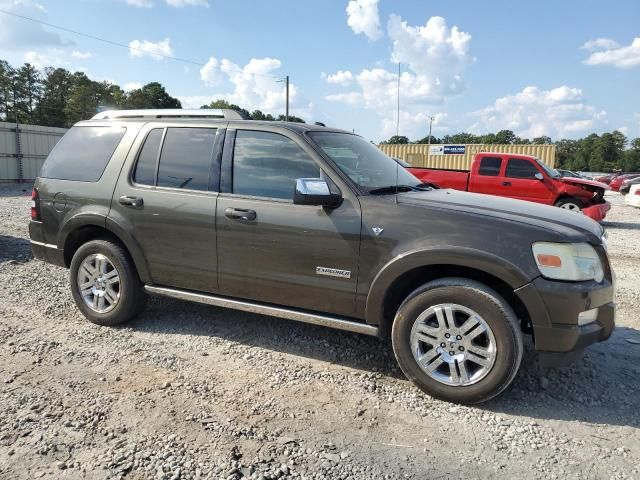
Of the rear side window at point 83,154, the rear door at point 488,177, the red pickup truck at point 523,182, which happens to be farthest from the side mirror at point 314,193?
the rear door at point 488,177

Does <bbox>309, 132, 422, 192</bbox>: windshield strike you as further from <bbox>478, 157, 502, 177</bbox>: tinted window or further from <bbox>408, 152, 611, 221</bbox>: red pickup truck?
<bbox>478, 157, 502, 177</bbox>: tinted window

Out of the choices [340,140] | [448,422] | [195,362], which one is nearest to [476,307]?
[448,422]

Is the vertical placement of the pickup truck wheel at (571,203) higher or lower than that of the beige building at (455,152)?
lower

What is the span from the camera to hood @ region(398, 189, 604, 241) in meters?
3.17

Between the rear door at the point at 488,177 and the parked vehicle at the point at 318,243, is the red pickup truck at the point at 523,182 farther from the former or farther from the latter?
the parked vehicle at the point at 318,243

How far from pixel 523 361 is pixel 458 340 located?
3.34ft

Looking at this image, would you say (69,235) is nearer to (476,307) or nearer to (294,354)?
(294,354)

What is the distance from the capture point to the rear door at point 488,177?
41.4 feet

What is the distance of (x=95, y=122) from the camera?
477cm

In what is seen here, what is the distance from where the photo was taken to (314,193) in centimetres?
341

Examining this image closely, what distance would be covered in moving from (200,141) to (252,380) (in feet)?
6.69

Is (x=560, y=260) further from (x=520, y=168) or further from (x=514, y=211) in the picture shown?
(x=520, y=168)

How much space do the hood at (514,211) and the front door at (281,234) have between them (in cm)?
56

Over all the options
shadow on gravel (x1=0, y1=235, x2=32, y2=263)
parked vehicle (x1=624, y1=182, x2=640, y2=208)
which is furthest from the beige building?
shadow on gravel (x1=0, y1=235, x2=32, y2=263)
